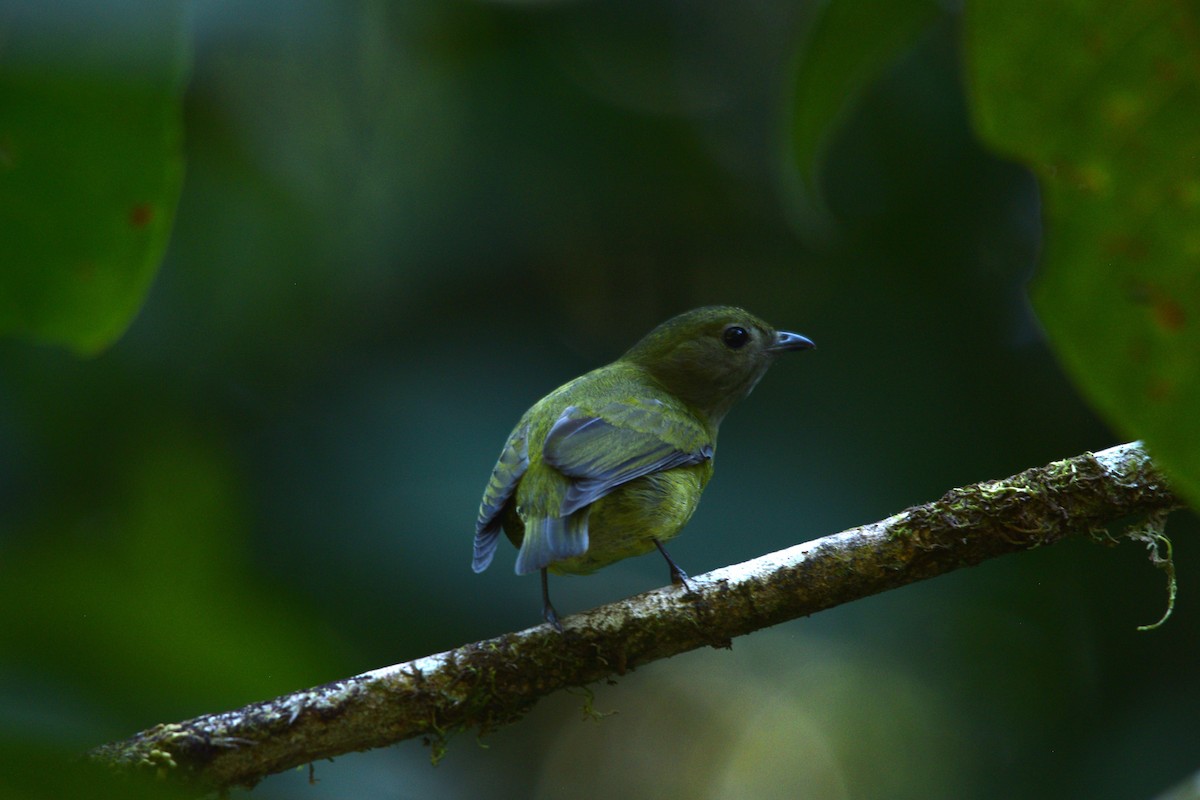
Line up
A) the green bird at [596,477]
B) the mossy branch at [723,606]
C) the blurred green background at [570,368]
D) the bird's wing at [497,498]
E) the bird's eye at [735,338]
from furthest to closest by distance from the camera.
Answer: the bird's eye at [735,338] → the blurred green background at [570,368] → the bird's wing at [497,498] → the green bird at [596,477] → the mossy branch at [723,606]

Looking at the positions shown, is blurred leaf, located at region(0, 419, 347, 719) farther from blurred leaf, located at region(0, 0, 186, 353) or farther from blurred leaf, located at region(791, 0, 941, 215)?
blurred leaf, located at region(791, 0, 941, 215)

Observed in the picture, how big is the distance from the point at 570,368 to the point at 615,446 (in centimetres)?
162

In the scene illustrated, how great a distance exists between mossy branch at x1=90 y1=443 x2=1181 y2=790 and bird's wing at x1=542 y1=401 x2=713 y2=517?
1.96ft

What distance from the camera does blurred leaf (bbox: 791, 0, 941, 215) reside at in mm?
1051

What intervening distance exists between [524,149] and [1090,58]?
552 centimetres

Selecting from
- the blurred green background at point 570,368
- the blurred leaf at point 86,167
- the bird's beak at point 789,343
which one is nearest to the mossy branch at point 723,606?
the blurred green background at point 570,368

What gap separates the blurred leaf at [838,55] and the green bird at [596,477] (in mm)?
2080

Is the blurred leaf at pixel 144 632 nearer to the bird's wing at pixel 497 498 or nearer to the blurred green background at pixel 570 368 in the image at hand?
the blurred green background at pixel 570 368

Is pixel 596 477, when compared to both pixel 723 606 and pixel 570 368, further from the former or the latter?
pixel 570 368

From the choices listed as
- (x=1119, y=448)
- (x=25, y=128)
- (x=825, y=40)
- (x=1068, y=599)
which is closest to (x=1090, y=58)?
(x=825, y=40)

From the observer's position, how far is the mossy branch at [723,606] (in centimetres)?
280

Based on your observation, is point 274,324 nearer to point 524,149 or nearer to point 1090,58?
point 524,149

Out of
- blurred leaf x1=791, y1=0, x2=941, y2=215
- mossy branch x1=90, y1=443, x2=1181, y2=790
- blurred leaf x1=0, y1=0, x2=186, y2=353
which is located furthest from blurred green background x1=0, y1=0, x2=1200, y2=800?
blurred leaf x1=791, y1=0, x2=941, y2=215

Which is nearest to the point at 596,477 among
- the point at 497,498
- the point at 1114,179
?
the point at 497,498
